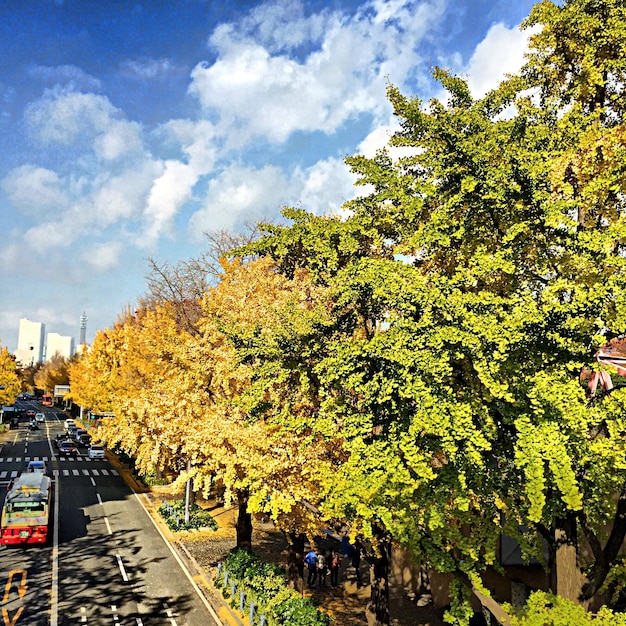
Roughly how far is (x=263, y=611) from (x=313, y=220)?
10.5 metres

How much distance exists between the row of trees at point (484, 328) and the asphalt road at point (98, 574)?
275 inches

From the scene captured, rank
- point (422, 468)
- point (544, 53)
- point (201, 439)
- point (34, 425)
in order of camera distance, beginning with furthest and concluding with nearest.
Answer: point (34, 425) < point (201, 439) < point (544, 53) < point (422, 468)

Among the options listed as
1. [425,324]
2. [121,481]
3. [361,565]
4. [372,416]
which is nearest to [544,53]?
[425,324]

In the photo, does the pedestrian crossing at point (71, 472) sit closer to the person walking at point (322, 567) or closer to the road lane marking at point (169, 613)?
the road lane marking at point (169, 613)

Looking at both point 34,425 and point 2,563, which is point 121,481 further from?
point 34,425

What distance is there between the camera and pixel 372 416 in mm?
9414

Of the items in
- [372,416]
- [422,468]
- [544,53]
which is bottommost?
[422,468]

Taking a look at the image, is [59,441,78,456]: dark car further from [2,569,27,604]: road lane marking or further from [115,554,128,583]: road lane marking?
[2,569,27,604]: road lane marking

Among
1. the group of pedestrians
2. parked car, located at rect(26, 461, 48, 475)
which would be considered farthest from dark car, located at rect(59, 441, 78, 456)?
the group of pedestrians

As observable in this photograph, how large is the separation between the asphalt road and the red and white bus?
494 millimetres

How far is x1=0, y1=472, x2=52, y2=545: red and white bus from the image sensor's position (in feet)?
70.0

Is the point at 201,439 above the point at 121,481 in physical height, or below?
Answer: above

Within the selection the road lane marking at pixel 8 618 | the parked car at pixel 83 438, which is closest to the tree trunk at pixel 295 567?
the road lane marking at pixel 8 618

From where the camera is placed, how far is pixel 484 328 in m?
7.85
